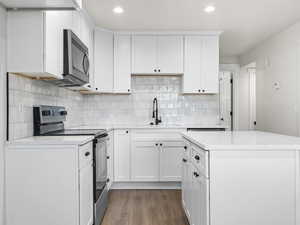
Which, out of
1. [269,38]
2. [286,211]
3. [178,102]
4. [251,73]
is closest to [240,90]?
[251,73]

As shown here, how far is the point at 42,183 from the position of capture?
1.79 m

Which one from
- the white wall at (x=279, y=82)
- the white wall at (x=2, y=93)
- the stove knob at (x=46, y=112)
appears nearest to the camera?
the white wall at (x=2, y=93)

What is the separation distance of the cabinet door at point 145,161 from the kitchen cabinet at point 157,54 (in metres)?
1.23

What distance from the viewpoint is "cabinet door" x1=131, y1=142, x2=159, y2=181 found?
3713mm

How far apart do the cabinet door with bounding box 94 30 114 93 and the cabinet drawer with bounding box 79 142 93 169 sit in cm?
188

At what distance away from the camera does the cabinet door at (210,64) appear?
4.05 metres

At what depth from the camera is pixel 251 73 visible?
6027 mm

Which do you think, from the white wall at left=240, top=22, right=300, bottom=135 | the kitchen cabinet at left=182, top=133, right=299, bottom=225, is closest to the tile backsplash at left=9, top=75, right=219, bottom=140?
A: the white wall at left=240, top=22, right=300, bottom=135

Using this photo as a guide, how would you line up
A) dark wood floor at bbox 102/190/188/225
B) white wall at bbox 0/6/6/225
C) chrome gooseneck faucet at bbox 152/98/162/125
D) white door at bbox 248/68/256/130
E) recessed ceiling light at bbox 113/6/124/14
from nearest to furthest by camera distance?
white wall at bbox 0/6/6/225, dark wood floor at bbox 102/190/188/225, recessed ceiling light at bbox 113/6/124/14, chrome gooseneck faucet at bbox 152/98/162/125, white door at bbox 248/68/256/130

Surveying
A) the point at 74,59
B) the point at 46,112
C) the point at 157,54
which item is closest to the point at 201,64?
the point at 157,54

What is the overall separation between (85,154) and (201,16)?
8.15 ft

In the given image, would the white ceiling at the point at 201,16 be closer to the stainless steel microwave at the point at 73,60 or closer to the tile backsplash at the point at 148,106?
the stainless steel microwave at the point at 73,60

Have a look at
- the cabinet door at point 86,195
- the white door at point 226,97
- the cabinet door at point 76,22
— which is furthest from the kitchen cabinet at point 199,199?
the white door at point 226,97

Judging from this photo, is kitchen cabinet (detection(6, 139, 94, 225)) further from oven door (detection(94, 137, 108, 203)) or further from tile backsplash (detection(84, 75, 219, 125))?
tile backsplash (detection(84, 75, 219, 125))
